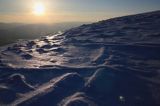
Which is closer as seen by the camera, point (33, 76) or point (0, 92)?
point (0, 92)

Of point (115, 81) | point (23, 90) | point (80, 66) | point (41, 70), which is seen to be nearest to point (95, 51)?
point (80, 66)

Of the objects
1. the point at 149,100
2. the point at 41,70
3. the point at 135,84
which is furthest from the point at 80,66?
the point at 149,100

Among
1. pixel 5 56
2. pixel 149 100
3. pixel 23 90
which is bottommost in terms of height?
pixel 149 100

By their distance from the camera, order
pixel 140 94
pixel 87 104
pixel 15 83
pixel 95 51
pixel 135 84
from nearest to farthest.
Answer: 1. pixel 87 104
2. pixel 140 94
3. pixel 135 84
4. pixel 15 83
5. pixel 95 51

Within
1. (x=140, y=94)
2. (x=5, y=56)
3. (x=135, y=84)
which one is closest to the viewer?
(x=140, y=94)

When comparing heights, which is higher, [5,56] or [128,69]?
[5,56]

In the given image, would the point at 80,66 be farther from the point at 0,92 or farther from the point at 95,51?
the point at 0,92
